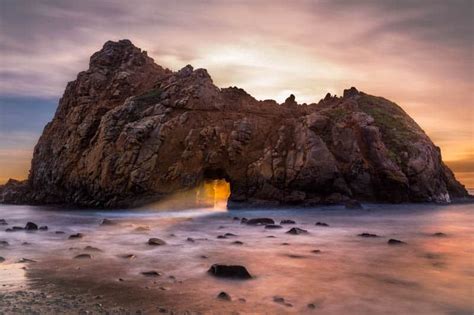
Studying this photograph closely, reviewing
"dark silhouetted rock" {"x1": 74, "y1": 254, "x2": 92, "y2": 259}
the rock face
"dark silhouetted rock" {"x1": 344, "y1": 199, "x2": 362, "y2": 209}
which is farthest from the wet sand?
the rock face

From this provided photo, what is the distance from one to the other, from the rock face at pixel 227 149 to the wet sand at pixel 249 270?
20.2 meters

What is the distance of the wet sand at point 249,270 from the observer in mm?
8630

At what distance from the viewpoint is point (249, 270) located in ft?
39.4

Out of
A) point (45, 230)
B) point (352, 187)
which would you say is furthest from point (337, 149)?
point (45, 230)

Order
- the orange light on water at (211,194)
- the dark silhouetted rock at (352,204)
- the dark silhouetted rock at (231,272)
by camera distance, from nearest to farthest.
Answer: the dark silhouetted rock at (231,272) → the dark silhouetted rock at (352,204) → the orange light on water at (211,194)

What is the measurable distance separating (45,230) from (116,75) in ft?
119

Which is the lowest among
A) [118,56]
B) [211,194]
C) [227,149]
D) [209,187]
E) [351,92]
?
[211,194]

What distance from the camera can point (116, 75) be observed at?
55.1 meters

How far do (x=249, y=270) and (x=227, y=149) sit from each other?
1211 inches

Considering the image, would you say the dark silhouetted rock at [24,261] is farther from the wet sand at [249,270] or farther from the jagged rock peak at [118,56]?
the jagged rock peak at [118,56]

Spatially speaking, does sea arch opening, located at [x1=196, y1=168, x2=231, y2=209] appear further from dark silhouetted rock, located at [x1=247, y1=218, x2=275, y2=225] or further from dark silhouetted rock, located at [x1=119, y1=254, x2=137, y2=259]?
dark silhouetted rock, located at [x1=119, y1=254, x2=137, y2=259]

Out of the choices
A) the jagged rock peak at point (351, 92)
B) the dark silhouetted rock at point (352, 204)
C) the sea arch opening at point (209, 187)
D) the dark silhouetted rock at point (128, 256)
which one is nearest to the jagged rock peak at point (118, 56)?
the sea arch opening at point (209, 187)

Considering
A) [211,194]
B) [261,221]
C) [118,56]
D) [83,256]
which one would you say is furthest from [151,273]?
[118,56]

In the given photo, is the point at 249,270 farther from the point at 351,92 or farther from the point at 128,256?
the point at 351,92
